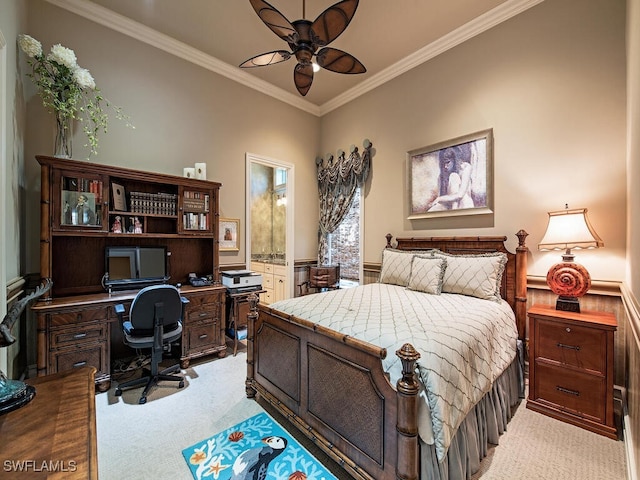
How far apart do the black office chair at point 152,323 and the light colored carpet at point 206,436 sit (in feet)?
0.34

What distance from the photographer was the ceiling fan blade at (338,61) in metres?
2.41

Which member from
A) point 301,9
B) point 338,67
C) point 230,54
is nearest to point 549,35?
point 338,67

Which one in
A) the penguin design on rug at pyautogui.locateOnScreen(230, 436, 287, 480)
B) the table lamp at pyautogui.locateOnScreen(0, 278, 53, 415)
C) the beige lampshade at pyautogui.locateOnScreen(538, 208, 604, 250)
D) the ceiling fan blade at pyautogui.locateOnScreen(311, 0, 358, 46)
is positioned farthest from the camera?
the beige lampshade at pyautogui.locateOnScreen(538, 208, 604, 250)

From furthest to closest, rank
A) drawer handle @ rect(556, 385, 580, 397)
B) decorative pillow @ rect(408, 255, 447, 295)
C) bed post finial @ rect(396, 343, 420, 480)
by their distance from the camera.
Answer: decorative pillow @ rect(408, 255, 447, 295), drawer handle @ rect(556, 385, 580, 397), bed post finial @ rect(396, 343, 420, 480)

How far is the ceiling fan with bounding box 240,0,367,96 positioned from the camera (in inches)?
78.9

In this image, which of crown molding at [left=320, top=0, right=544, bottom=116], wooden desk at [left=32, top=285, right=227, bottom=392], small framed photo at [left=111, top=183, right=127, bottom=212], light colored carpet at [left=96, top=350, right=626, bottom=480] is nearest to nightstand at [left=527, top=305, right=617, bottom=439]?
light colored carpet at [left=96, top=350, right=626, bottom=480]

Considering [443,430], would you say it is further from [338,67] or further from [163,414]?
[338,67]

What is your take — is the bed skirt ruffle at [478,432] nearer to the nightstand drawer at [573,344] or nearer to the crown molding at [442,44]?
the nightstand drawer at [573,344]

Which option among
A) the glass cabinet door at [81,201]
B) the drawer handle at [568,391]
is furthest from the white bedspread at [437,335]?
the glass cabinet door at [81,201]

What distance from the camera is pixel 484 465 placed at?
5.69 feet

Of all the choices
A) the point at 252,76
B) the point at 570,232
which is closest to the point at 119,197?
the point at 252,76

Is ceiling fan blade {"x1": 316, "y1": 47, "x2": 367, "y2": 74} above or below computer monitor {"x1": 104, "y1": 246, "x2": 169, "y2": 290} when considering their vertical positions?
above

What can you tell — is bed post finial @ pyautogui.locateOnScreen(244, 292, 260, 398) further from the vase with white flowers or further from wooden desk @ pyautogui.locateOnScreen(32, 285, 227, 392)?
the vase with white flowers

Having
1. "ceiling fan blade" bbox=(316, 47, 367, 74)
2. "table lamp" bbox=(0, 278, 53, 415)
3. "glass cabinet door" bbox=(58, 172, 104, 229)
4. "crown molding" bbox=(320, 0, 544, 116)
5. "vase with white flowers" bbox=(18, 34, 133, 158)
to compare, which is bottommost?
"table lamp" bbox=(0, 278, 53, 415)
